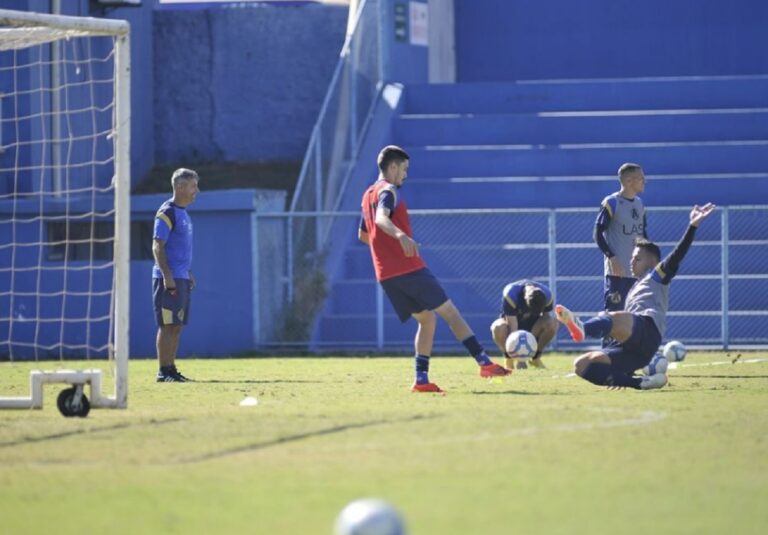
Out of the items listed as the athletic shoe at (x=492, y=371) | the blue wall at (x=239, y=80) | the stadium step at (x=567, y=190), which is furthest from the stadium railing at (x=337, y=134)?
the athletic shoe at (x=492, y=371)

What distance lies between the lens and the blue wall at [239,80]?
27875mm

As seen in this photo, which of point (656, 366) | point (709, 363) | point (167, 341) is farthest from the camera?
point (709, 363)

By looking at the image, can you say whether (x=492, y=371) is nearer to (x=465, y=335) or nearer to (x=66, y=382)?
(x=465, y=335)

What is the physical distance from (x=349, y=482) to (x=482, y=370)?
581 cm

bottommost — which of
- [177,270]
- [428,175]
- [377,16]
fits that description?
[177,270]

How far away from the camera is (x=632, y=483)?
7.70 metres

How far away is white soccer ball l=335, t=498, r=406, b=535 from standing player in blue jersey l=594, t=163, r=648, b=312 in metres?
9.31

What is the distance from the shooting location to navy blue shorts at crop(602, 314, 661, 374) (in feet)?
41.5

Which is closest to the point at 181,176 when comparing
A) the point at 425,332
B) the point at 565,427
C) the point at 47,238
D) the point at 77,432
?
the point at 425,332

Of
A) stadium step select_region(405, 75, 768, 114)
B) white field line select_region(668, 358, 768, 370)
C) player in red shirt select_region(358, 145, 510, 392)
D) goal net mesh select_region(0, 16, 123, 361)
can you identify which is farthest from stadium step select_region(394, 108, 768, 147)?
player in red shirt select_region(358, 145, 510, 392)

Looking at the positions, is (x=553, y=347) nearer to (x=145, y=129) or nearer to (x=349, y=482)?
(x=145, y=129)

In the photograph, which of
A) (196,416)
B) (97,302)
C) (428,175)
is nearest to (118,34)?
(196,416)

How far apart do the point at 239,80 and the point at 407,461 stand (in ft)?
66.6

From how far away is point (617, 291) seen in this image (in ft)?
49.2
